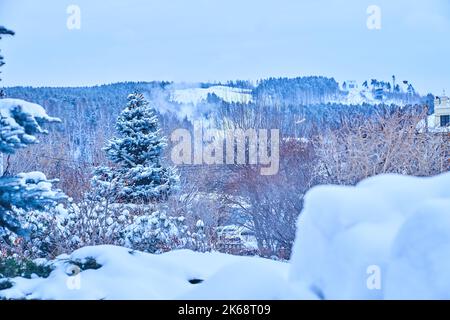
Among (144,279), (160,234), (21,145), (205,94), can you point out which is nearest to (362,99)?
(205,94)

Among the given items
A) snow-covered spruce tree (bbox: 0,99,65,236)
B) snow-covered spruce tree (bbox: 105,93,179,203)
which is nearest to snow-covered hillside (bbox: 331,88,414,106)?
snow-covered spruce tree (bbox: 105,93,179,203)

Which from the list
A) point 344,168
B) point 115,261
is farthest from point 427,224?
point 344,168

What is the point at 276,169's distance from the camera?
213 inches

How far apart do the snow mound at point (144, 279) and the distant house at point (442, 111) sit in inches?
84.4

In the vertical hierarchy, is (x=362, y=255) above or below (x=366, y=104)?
below

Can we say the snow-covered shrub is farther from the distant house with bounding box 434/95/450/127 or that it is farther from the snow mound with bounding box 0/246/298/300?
the distant house with bounding box 434/95/450/127

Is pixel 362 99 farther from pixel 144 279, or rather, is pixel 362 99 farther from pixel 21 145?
pixel 21 145

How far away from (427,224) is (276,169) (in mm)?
2960

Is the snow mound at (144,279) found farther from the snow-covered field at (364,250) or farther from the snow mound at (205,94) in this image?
the snow mound at (205,94)

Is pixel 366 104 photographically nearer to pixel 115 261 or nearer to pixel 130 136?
pixel 130 136

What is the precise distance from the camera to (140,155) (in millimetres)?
5480
